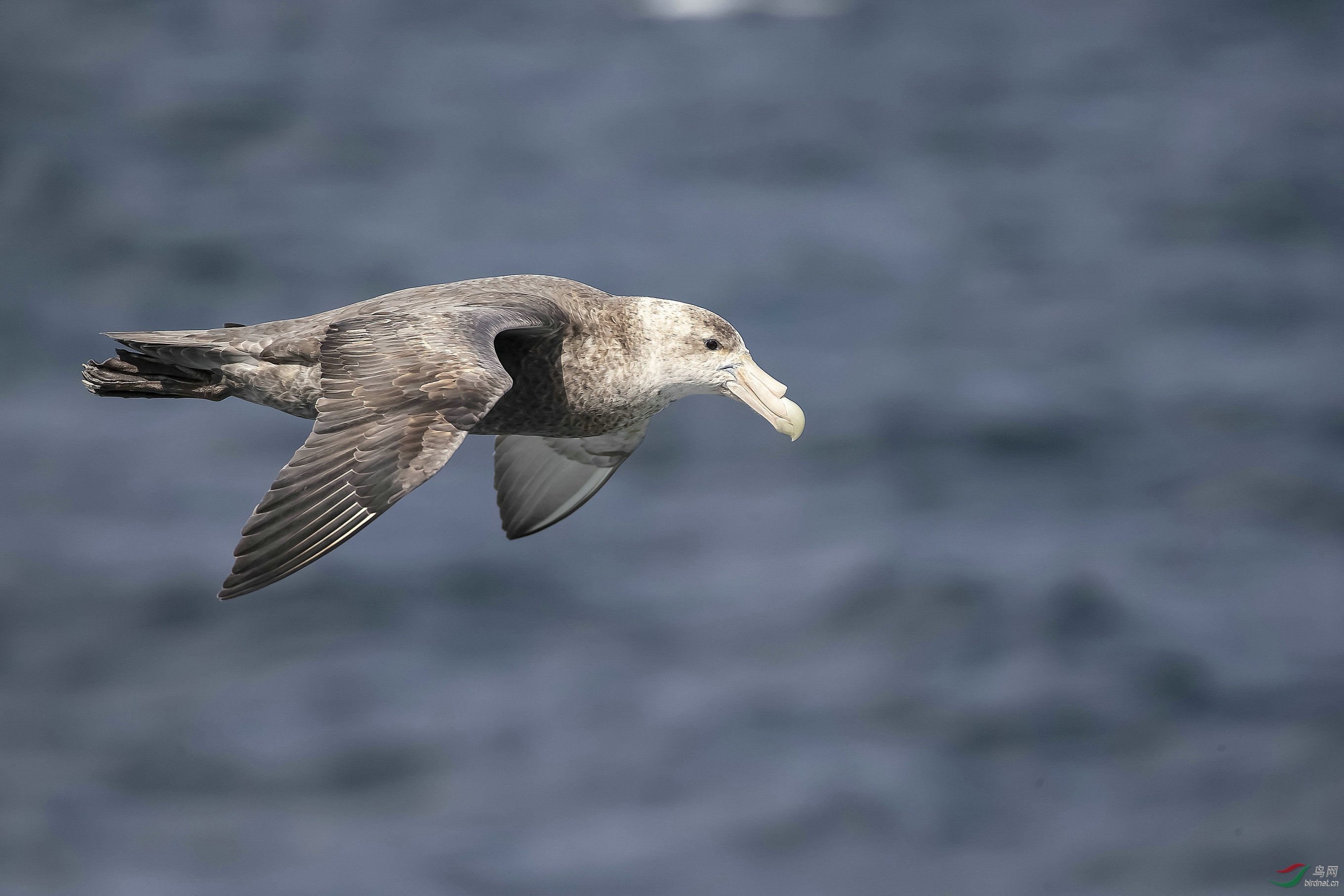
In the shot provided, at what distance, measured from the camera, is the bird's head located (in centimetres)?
861

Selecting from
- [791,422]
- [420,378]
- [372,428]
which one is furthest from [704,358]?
[372,428]

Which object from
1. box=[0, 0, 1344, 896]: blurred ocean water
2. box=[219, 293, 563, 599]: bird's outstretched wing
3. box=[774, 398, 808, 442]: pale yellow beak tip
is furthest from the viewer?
box=[0, 0, 1344, 896]: blurred ocean water

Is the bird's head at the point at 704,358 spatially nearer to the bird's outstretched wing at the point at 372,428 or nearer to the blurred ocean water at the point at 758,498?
the bird's outstretched wing at the point at 372,428

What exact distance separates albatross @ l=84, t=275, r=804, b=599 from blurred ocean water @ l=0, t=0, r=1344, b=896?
3710cm

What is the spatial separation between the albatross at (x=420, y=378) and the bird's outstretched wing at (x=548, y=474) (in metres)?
0.31

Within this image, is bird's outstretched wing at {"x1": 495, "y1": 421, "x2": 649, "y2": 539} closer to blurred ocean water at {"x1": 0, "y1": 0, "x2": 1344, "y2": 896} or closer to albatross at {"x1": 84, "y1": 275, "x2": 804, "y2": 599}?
albatross at {"x1": 84, "y1": 275, "x2": 804, "y2": 599}

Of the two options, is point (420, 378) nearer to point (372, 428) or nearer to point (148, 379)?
point (372, 428)

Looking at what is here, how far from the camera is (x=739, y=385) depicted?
28.7 ft

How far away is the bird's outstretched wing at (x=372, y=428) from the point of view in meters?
6.70

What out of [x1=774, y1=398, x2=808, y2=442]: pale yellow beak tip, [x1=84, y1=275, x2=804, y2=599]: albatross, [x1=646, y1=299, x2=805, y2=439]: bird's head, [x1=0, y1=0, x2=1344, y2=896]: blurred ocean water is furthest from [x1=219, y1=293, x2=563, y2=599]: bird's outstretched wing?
[x1=0, y1=0, x2=1344, y2=896]: blurred ocean water

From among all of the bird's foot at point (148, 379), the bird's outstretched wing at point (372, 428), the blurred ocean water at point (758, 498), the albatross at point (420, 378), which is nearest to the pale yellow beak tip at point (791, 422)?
the albatross at point (420, 378)

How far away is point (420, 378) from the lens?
722 centimetres

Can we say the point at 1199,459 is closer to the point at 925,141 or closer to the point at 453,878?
the point at 925,141

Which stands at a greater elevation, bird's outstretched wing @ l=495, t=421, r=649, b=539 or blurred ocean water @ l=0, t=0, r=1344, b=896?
blurred ocean water @ l=0, t=0, r=1344, b=896
